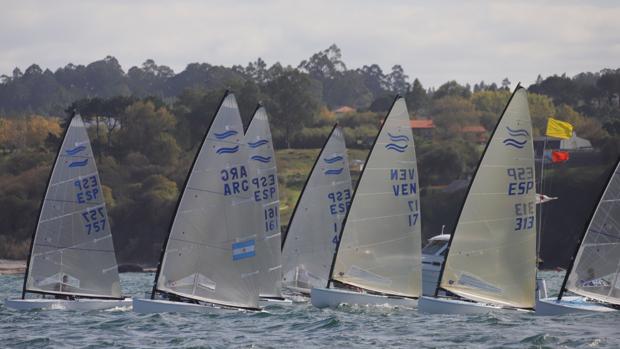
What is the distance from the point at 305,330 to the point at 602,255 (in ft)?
29.5

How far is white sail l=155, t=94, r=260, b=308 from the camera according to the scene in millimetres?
39312

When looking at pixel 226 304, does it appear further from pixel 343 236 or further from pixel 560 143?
pixel 560 143

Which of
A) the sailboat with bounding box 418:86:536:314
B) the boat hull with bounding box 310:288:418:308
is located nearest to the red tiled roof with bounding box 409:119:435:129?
the boat hull with bounding box 310:288:418:308

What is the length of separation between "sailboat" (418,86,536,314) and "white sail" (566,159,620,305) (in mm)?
1452

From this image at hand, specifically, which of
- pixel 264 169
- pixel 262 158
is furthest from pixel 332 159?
pixel 262 158

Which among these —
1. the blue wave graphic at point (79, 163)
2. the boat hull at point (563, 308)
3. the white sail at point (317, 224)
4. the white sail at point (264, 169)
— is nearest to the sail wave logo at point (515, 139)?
the boat hull at point (563, 308)

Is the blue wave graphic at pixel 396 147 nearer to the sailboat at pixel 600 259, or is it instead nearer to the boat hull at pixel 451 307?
the boat hull at pixel 451 307

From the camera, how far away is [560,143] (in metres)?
142

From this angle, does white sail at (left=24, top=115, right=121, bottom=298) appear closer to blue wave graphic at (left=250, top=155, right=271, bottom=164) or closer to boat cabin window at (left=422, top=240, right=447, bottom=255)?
blue wave graphic at (left=250, top=155, right=271, bottom=164)

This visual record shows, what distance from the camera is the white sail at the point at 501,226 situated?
40.7m

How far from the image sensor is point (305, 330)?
38625mm

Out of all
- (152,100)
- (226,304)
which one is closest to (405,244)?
(226,304)

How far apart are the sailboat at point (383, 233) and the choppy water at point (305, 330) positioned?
179 cm

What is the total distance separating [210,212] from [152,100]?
386ft
